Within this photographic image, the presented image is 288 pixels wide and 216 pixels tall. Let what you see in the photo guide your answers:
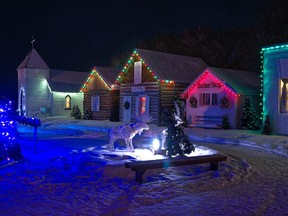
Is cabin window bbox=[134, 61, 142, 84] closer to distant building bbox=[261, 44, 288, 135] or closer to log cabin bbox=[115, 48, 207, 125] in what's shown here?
log cabin bbox=[115, 48, 207, 125]

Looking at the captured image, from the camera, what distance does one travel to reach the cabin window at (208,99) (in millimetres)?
24078

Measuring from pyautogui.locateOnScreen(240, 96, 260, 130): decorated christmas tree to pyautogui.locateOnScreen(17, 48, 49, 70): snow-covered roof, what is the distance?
26.5 meters

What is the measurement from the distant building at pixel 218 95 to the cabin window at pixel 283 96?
3853mm

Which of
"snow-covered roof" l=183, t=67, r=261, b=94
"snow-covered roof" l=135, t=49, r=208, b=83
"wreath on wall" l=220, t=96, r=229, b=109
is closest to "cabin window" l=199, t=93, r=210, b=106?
"snow-covered roof" l=183, t=67, r=261, b=94

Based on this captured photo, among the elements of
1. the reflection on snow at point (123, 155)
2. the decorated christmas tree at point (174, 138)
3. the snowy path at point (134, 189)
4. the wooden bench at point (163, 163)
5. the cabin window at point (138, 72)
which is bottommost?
the snowy path at point (134, 189)

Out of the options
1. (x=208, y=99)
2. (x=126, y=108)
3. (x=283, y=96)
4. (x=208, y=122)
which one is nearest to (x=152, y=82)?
(x=126, y=108)

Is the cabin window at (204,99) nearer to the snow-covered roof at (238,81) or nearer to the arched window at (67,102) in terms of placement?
the snow-covered roof at (238,81)

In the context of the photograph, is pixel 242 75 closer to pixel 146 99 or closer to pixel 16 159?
pixel 146 99

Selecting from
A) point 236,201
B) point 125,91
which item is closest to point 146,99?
point 125,91

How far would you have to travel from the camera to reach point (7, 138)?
10828 millimetres

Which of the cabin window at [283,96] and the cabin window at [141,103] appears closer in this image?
the cabin window at [283,96]

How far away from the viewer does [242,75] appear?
27094 millimetres

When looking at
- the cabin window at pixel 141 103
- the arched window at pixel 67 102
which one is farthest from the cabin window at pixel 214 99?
the arched window at pixel 67 102

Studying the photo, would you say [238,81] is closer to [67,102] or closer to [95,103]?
[95,103]
